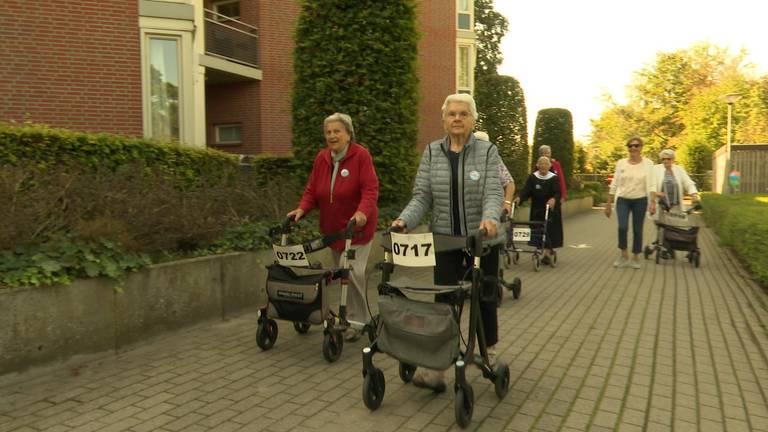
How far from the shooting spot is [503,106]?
62.2ft

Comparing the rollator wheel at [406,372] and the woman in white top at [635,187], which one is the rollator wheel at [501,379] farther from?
the woman in white top at [635,187]

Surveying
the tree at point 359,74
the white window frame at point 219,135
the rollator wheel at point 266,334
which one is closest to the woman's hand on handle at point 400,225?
the rollator wheel at point 266,334

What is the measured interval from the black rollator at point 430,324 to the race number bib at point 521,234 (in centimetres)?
551

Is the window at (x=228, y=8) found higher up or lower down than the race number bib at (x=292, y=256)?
higher up

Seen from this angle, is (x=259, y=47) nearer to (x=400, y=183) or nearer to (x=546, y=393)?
(x=400, y=183)

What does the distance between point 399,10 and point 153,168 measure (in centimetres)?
432

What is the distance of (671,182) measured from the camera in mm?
10977

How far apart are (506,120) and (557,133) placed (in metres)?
5.84

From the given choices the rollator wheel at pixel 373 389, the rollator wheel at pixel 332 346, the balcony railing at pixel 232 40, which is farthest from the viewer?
the balcony railing at pixel 232 40

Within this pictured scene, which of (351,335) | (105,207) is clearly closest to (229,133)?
(105,207)

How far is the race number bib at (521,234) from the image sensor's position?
30.6 feet

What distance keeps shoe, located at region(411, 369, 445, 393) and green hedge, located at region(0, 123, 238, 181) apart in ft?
15.3

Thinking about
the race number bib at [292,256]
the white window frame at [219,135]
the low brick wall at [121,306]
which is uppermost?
the white window frame at [219,135]

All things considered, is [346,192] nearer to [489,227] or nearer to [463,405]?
[489,227]
